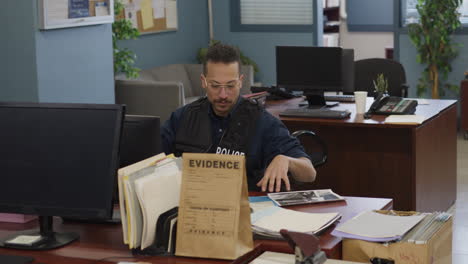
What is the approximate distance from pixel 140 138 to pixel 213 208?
0.62 metres

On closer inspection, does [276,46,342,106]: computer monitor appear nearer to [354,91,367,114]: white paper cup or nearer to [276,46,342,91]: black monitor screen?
[276,46,342,91]: black monitor screen

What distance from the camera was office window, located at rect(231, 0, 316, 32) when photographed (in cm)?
923

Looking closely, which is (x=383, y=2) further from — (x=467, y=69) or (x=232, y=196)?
(x=232, y=196)

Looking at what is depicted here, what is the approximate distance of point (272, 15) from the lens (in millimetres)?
9367

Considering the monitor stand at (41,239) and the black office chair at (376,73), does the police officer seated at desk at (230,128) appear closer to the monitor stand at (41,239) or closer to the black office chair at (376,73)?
the monitor stand at (41,239)

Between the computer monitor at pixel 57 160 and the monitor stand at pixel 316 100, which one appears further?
the monitor stand at pixel 316 100

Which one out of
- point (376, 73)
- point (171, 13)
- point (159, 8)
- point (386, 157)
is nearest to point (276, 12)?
point (171, 13)

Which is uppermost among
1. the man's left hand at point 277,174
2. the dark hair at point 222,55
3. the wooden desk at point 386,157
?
the dark hair at point 222,55

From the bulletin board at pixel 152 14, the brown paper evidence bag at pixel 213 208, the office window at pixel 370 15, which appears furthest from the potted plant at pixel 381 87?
the office window at pixel 370 15

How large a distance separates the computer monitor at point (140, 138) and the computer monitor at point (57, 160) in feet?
1.24

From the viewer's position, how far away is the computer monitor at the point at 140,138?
2988 mm

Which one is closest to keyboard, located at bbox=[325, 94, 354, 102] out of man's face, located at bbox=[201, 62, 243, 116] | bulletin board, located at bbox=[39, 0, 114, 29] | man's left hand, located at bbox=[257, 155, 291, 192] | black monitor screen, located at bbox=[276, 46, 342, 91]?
black monitor screen, located at bbox=[276, 46, 342, 91]

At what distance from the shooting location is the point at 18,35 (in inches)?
224

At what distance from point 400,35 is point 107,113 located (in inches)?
264
